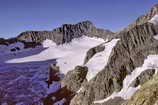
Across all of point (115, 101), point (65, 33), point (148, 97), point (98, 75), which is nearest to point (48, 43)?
point (65, 33)

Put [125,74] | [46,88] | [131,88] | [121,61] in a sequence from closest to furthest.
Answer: [131,88]
[125,74]
[121,61]
[46,88]

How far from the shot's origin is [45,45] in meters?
145

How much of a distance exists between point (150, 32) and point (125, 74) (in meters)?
17.1

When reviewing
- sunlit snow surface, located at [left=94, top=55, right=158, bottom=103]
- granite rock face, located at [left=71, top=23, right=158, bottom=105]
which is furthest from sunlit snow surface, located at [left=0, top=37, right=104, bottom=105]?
sunlit snow surface, located at [left=94, top=55, right=158, bottom=103]

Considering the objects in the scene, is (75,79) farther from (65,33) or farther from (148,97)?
(65,33)

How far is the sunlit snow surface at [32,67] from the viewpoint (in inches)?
2878

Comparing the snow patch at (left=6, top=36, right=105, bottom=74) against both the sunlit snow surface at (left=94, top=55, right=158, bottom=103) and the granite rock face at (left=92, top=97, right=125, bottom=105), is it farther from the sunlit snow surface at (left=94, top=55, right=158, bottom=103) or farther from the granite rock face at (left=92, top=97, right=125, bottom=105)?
the granite rock face at (left=92, top=97, right=125, bottom=105)

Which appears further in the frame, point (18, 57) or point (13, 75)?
point (18, 57)

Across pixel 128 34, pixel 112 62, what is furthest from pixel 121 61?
pixel 128 34

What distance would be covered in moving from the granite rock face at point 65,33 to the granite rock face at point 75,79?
77902 mm

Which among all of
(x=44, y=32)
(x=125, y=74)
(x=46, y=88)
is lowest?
(x=46, y=88)

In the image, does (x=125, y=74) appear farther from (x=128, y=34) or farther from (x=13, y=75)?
(x=13, y=75)

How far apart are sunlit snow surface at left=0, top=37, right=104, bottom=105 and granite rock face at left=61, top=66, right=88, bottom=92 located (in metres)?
4.44

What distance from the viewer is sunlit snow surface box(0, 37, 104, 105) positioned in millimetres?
73113
